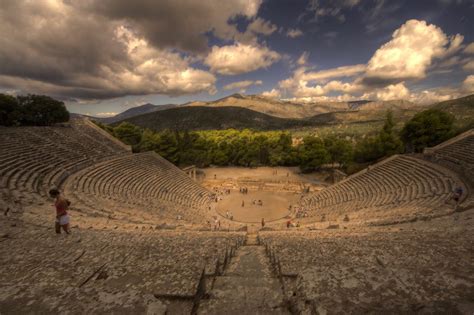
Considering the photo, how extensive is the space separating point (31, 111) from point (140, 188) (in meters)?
23.8

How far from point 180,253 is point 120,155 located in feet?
83.8

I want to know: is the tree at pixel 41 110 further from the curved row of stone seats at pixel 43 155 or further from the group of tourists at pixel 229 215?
the group of tourists at pixel 229 215

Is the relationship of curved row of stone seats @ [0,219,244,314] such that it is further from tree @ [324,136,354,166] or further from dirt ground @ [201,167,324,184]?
tree @ [324,136,354,166]

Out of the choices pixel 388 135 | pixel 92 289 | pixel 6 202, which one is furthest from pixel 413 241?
pixel 388 135

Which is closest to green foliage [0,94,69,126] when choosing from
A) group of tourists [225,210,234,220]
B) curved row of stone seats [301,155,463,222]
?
group of tourists [225,210,234,220]

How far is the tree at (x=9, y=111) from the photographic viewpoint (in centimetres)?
2764

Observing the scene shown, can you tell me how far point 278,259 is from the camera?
4.97 meters

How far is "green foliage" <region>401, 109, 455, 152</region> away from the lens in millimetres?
29469

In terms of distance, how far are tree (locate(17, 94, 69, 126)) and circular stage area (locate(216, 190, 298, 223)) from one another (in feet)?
91.6

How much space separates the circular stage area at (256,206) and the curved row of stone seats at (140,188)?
2726 mm

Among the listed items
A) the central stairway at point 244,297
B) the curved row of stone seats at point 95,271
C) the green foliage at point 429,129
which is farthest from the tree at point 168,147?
the green foliage at point 429,129

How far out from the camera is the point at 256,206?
88.0ft

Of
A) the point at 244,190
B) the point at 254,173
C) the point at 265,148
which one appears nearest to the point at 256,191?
the point at 244,190

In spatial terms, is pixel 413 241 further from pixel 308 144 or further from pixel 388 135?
pixel 308 144
